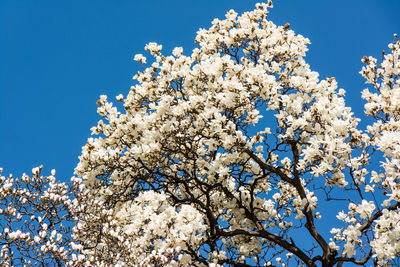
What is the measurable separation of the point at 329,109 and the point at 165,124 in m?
4.06

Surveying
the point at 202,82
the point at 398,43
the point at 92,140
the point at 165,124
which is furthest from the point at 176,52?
the point at 398,43

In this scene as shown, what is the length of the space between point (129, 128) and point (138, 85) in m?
1.87

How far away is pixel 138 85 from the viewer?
501 inches

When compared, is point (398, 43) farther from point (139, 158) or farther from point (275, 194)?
point (139, 158)

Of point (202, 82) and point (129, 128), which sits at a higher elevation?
point (202, 82)

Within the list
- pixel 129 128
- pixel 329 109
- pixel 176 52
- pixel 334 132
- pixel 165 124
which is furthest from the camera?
pixel 176 52

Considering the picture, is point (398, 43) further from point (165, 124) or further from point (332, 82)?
point (165, 124)

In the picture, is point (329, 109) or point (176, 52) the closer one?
point (329, 109)

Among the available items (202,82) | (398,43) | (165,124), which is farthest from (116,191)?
(398,43)

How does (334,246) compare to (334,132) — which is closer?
(334,132)

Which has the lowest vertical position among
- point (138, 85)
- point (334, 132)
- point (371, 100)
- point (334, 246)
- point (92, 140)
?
point (334, 246)

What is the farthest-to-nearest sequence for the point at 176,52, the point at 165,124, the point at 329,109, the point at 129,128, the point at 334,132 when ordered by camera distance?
the point at 176,52
the point at 129,128
the point at 165,124
the point at 329,109
the point at 334,132

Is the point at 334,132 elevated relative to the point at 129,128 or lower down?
lower down

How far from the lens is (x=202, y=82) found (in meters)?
11.6
